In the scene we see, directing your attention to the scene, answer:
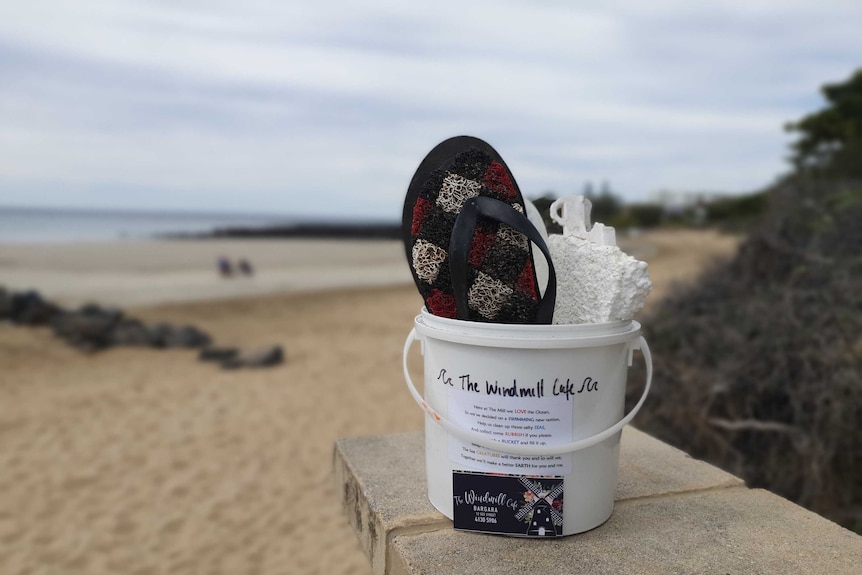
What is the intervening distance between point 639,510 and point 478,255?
0.82 metres

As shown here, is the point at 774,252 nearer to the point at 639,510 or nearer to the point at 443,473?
the point at 639,510

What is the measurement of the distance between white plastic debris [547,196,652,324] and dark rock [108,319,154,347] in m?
8.31

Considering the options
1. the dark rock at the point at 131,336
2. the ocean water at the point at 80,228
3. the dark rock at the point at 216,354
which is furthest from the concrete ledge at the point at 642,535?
the ocean water at the point at 80,228

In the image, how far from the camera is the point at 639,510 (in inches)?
63.9

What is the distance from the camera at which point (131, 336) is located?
8.80 m

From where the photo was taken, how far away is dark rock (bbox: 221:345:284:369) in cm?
753

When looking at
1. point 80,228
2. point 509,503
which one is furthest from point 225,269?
point 80,228

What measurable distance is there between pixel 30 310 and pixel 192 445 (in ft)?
22.0

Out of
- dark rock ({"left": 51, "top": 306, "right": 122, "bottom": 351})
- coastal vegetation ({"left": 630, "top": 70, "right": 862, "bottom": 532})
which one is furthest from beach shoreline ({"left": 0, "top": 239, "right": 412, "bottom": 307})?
coastal vegetation ({"left": 630, "top": 70, "right": 862, "bottom": 532})

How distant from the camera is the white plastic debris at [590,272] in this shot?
1333mm

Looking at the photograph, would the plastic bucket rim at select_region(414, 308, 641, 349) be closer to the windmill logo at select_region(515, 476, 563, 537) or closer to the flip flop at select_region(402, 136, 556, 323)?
the flip flop at select_region(402, 136, 556, 323)

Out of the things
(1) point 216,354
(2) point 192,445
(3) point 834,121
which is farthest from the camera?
(3) point 834,121

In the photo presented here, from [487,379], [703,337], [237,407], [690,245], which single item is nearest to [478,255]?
[487,379]

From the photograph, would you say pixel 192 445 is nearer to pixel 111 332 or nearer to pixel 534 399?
pixel 534 399
